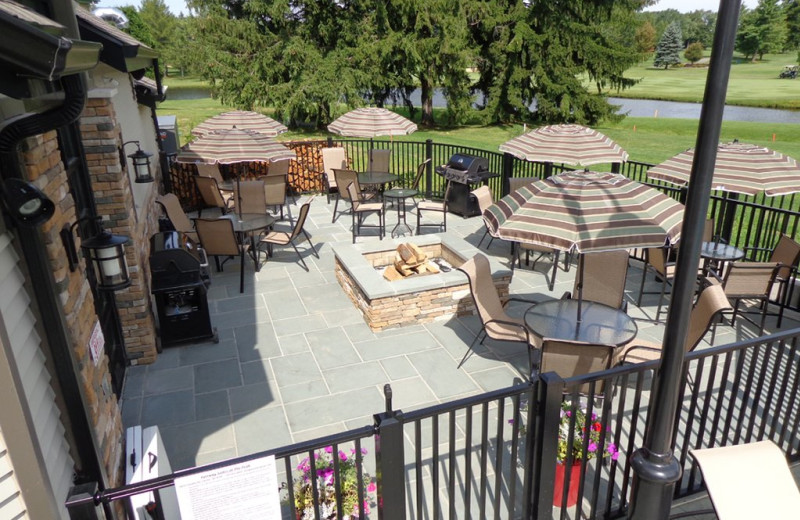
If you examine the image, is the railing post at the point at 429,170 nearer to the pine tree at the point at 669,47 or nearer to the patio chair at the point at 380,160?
the patio chair at the point at 380,160

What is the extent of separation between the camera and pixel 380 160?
11.8 m

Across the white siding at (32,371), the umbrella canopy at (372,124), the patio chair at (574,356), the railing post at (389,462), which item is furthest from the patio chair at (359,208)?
the white siding at (32,371)

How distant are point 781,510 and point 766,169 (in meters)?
4.60

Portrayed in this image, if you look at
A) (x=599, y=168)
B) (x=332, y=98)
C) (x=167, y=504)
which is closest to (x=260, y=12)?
(x=332, y=98)

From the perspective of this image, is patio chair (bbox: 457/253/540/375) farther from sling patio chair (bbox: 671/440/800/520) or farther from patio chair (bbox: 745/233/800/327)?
patio chair (bbox: 745/233/800/327)

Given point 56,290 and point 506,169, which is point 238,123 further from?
point 56,290

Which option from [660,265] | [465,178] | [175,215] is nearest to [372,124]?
[465,178]

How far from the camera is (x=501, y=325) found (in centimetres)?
524

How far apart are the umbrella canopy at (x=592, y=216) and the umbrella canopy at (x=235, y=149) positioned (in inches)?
159

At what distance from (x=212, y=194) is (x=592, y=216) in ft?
26.5

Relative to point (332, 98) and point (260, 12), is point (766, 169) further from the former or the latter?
point (260, 12)

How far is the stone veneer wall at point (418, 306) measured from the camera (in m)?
6.12

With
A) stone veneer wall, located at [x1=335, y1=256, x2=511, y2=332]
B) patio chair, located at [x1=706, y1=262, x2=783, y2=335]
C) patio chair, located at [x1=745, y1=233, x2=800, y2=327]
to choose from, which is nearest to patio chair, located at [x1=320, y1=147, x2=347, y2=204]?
stone veneer wall, located at [x1=335, y1=256, x2=511, y2=332]

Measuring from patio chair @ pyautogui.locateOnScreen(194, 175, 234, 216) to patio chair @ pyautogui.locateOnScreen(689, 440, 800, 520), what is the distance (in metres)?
8.96
